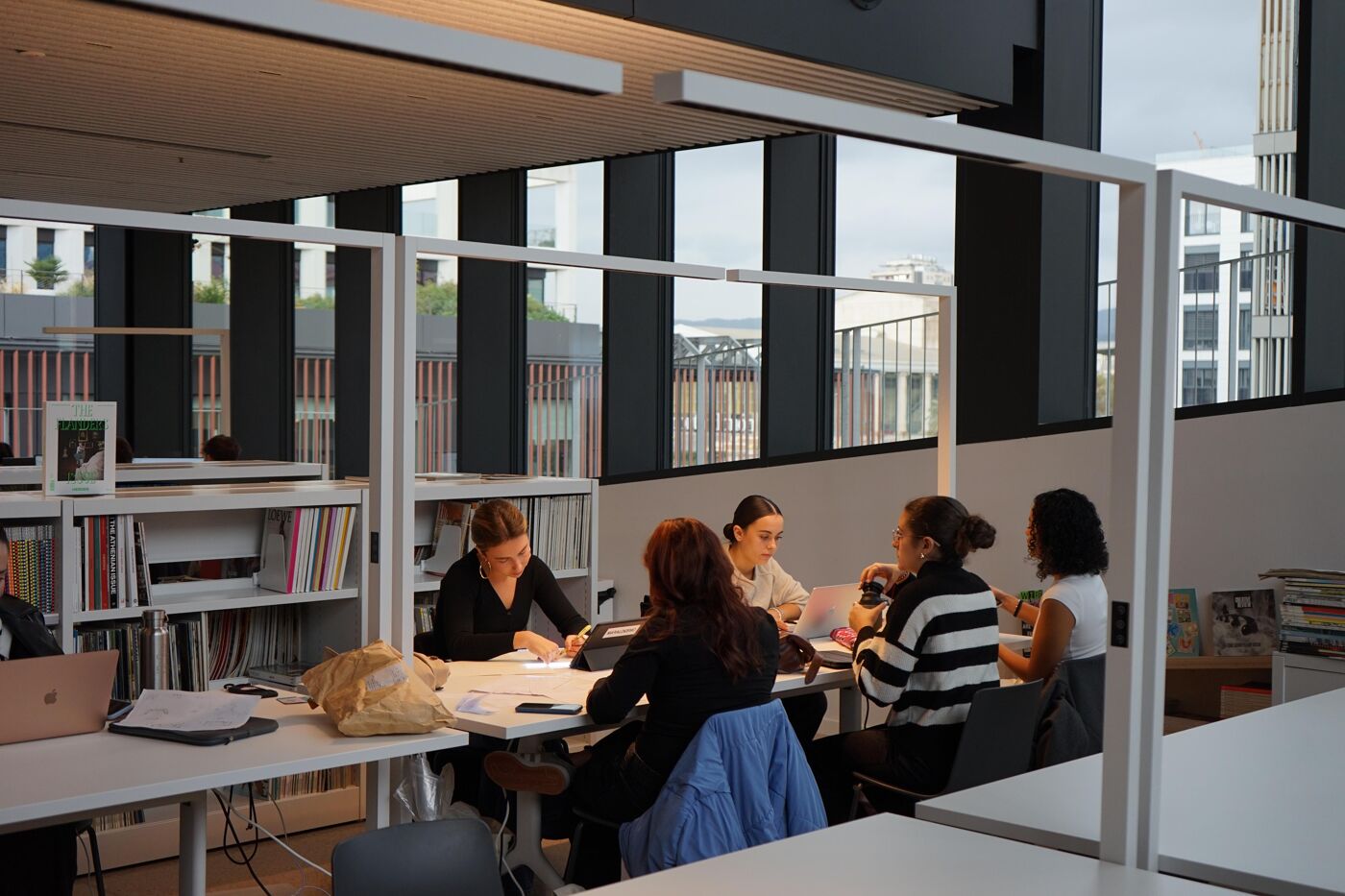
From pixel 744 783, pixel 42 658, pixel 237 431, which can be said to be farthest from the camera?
pixel 237 431

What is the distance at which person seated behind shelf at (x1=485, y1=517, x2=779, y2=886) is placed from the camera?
3.51 m

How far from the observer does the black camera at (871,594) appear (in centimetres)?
468

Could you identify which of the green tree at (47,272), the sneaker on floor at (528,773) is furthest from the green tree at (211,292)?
the sneaker on floor at (528,773)

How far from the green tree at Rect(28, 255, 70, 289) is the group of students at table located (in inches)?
255

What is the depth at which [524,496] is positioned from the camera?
5277 mm

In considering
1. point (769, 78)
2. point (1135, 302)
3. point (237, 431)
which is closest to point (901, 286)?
point (769, 78)

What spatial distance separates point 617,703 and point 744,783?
1.30 feet

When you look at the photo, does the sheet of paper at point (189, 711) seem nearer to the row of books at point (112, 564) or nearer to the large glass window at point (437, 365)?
the row of books at point (112, 564)

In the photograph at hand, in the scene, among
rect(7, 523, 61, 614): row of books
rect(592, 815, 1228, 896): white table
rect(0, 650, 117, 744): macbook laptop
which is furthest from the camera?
rect(7, 523, 61, 614): row of books

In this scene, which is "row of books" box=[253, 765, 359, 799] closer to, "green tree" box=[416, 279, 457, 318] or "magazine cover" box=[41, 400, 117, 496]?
"magazine cover" box=[41, 400, 117, 496]

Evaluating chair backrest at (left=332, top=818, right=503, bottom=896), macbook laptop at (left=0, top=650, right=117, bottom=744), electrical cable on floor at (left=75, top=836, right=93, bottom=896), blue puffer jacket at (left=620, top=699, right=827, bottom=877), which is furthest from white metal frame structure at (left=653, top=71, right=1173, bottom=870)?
electrical cable on floor at (left=75, top=836, right=93, bottom=896)

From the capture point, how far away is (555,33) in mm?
5297

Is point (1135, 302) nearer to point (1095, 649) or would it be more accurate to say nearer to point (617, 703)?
point (617, 703)

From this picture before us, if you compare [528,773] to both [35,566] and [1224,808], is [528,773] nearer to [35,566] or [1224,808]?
[35,566]
